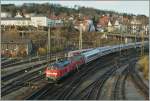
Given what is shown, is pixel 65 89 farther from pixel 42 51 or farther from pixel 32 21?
pixel 32 21

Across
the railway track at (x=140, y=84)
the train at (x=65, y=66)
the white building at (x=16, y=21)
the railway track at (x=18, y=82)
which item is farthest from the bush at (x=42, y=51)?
the white building at (x=16, y=21)

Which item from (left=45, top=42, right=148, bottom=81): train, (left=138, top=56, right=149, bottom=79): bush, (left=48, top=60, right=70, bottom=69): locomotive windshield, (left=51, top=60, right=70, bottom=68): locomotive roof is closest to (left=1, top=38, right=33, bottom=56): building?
(left=45, top=42, right=148, bottom=81): train

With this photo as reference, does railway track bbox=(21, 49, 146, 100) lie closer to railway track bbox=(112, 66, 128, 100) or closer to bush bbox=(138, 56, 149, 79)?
railway track bbox=(112, 66, 128, 100)

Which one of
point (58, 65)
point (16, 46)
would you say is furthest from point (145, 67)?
point (16, 46)

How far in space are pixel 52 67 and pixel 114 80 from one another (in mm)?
6416

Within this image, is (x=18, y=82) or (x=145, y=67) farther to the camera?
(x=145, y=67)

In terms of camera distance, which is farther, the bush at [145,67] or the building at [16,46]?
the building at [16,46]

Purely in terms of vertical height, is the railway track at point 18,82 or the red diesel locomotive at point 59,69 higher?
the red diesel locomotive at point 59,69

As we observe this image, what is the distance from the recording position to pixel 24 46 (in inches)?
2170

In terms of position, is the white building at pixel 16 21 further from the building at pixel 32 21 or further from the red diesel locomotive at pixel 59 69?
the red diesel locomotive at pixel 59 69

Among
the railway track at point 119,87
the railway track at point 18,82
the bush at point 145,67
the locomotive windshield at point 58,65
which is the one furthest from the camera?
the bush at point 145,67

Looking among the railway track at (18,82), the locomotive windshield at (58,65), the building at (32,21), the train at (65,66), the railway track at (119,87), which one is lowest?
the railway track at (119,87)

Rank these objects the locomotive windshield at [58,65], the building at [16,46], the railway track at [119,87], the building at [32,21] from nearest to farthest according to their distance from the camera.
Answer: the railway track at [119,87], the locomotive windshield at [58,65], the building at [16,46], the building at [32,21]

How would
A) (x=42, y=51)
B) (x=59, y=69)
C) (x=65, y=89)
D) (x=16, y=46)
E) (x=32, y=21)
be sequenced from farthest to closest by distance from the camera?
(x=32, y=21)
(x=42, y=51)
(x=16, y=46)
(x=59, y=69)
(x=65, y=89)
